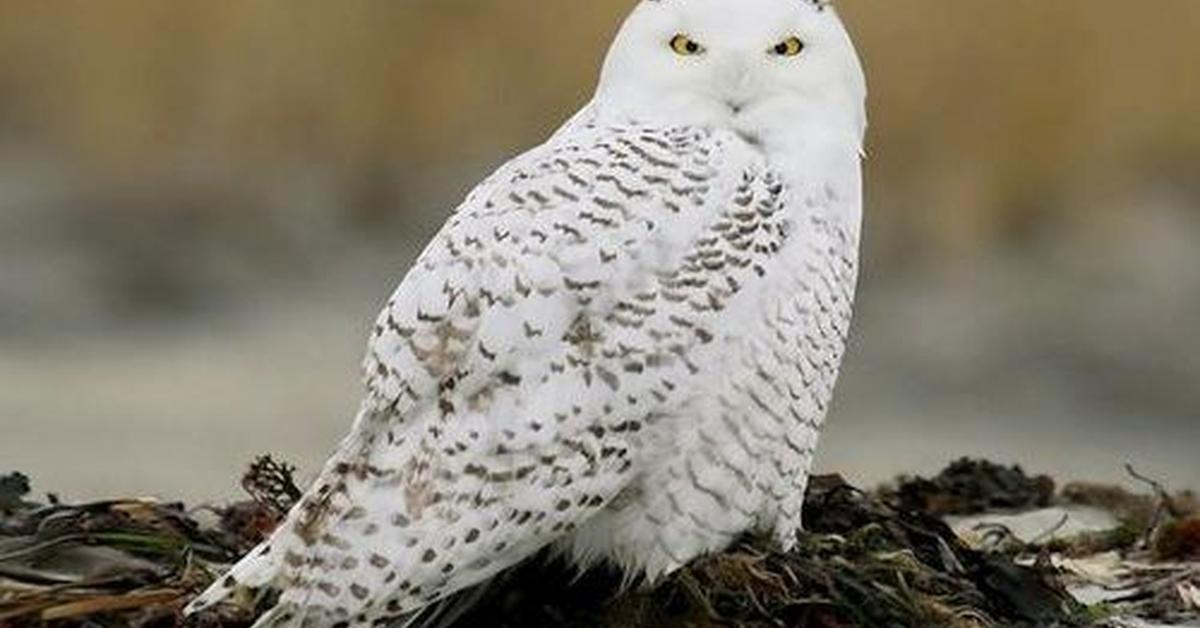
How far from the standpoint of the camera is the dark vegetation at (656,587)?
7.03 m

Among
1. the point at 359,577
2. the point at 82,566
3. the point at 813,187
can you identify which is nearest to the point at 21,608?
the point at 82,566

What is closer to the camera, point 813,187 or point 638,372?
point 638,372

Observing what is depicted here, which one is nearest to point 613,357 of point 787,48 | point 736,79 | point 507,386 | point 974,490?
point 507,386

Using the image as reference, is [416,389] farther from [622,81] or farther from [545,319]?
[622,81]

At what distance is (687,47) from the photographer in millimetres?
7281

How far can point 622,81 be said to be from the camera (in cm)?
736

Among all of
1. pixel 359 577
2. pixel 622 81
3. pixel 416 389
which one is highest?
pixel 622 81

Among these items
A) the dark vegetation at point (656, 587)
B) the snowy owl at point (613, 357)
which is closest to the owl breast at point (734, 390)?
the snowy owl at point (613, 357)

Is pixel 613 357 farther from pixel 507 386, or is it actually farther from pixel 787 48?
pixel 787 48

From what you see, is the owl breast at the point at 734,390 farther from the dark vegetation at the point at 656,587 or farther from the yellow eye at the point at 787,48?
the yellow eye at the point at 787,48

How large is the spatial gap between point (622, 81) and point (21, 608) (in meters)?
1.95

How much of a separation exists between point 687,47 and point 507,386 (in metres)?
1.09

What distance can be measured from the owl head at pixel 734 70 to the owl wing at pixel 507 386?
1.05 feet

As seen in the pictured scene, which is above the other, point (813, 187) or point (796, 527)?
point (813, 187)
